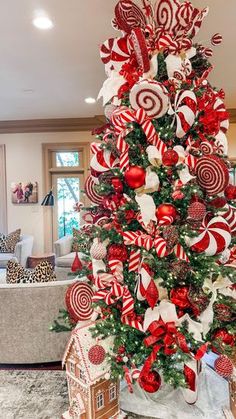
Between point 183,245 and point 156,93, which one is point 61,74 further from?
point 183,245

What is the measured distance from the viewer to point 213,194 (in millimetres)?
1734

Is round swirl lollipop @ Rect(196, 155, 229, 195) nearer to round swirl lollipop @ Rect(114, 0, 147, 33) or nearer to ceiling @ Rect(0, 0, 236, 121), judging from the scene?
round swirl lollipop @ Rect(114, 0, 147, 33)

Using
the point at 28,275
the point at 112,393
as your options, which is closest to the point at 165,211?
the point at 112,393

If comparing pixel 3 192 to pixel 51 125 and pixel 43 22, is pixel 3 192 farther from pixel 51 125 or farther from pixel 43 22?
pixel 43 22

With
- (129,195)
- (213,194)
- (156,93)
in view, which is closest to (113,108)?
(156,93)

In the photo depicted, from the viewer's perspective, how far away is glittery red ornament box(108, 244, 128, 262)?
69.5 inches

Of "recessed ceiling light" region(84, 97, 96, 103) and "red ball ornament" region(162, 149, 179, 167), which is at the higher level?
"recessed ceiling light" region(84, 97, 96, 103)

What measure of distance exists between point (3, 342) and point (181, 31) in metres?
2.70

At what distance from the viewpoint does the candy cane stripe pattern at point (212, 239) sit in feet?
5.41

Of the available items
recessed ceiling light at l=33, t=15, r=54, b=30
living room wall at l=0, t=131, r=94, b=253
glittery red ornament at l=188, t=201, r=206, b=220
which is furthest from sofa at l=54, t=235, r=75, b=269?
glittery red ornament at l=188, t=201, r=206, b=220

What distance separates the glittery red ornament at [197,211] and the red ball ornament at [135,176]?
275 mm

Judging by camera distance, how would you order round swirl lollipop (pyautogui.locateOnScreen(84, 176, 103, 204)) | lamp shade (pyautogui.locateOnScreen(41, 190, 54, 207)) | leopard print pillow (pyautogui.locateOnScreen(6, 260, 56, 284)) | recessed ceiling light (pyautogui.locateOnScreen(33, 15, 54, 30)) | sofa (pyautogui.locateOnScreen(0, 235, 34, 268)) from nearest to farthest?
1. round swirl lollipop (pyautogui.locateOnScreen(84, 176, 103, 204))
2. recessed ceiling light (pyautogui.locateOnScreen(33, 15, 54, 30))
3. leopard print pillow (pyautogui.locateOnScreen(6, 260, 56, 284))
4. sofa (pyautogui.locateOnScreen(0, 235, 34, 268))
5. lamp shade (pyautogui.locateOnScreen(41, 190, 54, 207))

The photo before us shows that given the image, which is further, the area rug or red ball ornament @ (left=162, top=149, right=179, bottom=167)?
the area rug

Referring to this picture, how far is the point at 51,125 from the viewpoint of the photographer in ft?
21.4
